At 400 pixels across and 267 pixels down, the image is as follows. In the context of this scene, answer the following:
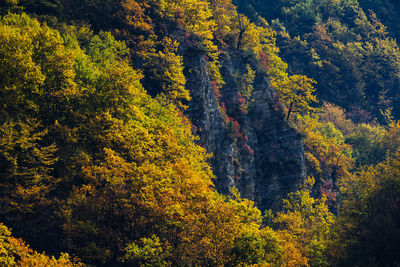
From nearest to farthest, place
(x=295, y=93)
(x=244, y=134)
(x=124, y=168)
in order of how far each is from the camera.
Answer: (x=124, y=168) → (x=244, y=134) → (x=295, y=93)

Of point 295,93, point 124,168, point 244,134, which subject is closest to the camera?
point 124,168

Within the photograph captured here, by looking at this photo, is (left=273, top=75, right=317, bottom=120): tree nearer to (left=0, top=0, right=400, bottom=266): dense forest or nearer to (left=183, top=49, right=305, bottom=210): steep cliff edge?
(left=183, top=49, right=305, bottom=210): steep cliff edge

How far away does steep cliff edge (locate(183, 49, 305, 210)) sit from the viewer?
71.6 meters

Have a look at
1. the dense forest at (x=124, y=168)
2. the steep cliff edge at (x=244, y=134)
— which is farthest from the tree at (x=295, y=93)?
the dense forest at (x=124, y=168)

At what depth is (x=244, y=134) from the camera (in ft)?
275

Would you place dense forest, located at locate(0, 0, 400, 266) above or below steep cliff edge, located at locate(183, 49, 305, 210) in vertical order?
below

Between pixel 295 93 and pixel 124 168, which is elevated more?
pixel 295 93

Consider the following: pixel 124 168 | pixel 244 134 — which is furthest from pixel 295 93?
pixel 124 168

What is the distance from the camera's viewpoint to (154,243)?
32.4 metres

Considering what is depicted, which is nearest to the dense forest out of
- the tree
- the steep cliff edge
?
the steep cliff edge

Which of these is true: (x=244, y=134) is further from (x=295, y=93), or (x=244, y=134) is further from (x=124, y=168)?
(x=124, y=168)

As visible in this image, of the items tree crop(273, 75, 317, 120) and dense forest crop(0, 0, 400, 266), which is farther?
tree crop(273, 75, 317, 120)

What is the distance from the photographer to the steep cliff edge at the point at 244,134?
71.6m

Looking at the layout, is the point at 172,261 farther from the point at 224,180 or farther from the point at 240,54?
the point at 240,54
